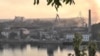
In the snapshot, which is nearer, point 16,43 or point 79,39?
point 79,39

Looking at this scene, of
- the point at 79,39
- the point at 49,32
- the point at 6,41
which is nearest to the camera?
the point at 79,39

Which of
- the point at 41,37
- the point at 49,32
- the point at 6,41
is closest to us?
the point at 6,41

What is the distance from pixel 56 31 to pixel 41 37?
479 centimetres

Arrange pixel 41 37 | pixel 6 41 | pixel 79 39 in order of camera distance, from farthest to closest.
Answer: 1. pixel 41 37
2. pixel 6 41
3. pixel 79 39

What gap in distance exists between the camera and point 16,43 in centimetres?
5169

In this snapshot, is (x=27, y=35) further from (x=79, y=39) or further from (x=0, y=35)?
(x=79, y=39)

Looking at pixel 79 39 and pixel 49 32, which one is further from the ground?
pixel 79 39

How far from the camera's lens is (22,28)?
5956 centimetres

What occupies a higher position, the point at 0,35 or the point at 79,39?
the point at 79,39

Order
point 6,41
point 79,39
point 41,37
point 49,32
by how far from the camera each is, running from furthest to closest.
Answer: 1. point 49,32
2. point 41,37
3. point 6,41
4. point 79,39

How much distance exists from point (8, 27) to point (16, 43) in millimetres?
9081

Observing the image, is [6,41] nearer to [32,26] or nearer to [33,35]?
[33,35]

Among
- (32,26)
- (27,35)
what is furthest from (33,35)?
(32,26)

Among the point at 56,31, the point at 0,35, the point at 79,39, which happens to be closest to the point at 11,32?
the point at 0,35
